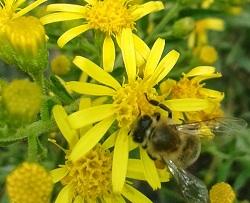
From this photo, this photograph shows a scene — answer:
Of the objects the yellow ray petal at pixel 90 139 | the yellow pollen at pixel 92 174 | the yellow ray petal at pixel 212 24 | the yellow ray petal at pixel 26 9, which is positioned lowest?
the yellow ray petal at pixel 212 24

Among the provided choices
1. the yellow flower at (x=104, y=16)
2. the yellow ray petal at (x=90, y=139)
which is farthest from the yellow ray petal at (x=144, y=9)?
the yellow ray petal at (x=90, y=139)

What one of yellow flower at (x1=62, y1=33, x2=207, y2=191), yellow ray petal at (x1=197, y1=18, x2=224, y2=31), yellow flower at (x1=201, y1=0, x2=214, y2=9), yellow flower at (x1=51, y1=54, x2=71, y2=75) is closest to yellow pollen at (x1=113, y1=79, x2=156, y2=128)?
yellow flower at (x1=62, y1=33, x2=207, y2=191)

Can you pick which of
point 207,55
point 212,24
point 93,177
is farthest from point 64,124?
point 212,24

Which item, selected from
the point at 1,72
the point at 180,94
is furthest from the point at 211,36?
the point at 180,94

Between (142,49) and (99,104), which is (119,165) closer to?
(99,104)

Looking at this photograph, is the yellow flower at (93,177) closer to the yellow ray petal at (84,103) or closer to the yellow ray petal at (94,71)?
the yellow ray petal at (84,103)

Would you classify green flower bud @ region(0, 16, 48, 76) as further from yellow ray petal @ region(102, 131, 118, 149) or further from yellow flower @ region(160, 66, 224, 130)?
yellow flower @ region(160, 66, 224, 130)
